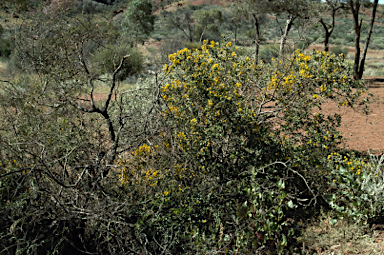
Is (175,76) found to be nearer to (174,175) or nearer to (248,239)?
(174,175)

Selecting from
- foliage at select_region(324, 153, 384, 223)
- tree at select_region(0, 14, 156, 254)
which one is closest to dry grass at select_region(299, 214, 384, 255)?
foliage at select_region(324, 153, 384, 223)

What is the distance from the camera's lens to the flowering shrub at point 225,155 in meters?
2.92

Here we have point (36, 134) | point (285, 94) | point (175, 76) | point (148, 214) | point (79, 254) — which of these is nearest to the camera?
point (148, 214)

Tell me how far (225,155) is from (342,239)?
58.6 inches

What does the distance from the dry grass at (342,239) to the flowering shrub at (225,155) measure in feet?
0.89

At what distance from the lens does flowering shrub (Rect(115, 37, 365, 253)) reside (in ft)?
9.57

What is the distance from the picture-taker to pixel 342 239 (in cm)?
317

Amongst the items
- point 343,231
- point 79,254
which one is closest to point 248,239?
point 343,231

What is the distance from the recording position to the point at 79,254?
3094mm

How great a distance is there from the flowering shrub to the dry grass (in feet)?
0.89

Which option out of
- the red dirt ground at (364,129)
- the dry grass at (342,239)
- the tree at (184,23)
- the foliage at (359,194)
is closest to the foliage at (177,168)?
the foliage at (359,194)

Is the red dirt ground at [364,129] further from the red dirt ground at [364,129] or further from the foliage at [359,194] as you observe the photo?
the foliage at [359,194]

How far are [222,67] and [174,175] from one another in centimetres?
151

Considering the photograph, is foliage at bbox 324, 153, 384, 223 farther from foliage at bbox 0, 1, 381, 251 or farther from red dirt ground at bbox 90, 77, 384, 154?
red dirt ground at bbox 90, 77, 384, 154
